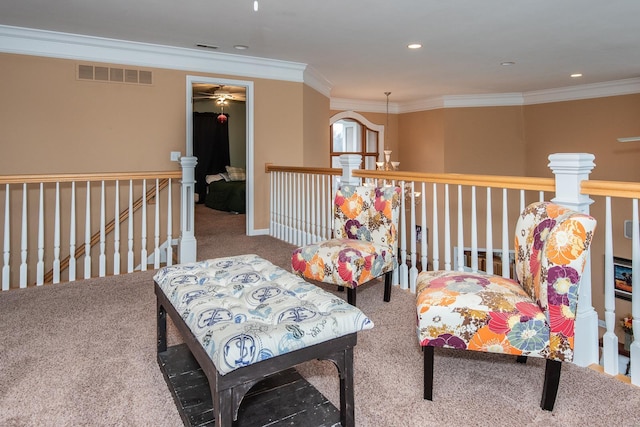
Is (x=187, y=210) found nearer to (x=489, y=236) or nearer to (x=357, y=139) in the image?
(x=489, y=236)

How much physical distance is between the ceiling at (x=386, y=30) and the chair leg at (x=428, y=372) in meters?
3.00

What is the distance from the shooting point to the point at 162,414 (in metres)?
1.68

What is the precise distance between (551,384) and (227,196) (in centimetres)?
711

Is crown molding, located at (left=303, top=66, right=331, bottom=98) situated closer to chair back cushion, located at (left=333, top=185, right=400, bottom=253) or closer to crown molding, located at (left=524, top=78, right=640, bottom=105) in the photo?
chair back cushion, located at (left=333, top=185, right=400, bottom=253)

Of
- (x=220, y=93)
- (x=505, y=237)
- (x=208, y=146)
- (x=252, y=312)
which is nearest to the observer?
(x=252, y=312)

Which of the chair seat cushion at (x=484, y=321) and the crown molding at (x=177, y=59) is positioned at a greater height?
the crown molding at (x=177, y=59)

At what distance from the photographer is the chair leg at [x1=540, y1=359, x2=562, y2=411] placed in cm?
165

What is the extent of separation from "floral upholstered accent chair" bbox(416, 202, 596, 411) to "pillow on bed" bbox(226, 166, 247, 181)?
7.77m

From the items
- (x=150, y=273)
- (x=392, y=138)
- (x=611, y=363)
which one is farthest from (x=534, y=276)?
(x=392, y=138)

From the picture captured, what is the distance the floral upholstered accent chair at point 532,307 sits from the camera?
156 cm

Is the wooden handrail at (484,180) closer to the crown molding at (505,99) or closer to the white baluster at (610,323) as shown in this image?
the white baluster at (610,323)

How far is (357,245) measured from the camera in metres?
2.85

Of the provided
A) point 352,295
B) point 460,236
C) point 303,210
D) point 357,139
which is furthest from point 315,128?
point 352,295

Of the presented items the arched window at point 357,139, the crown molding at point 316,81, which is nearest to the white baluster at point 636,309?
the crown molding at point 316,81
